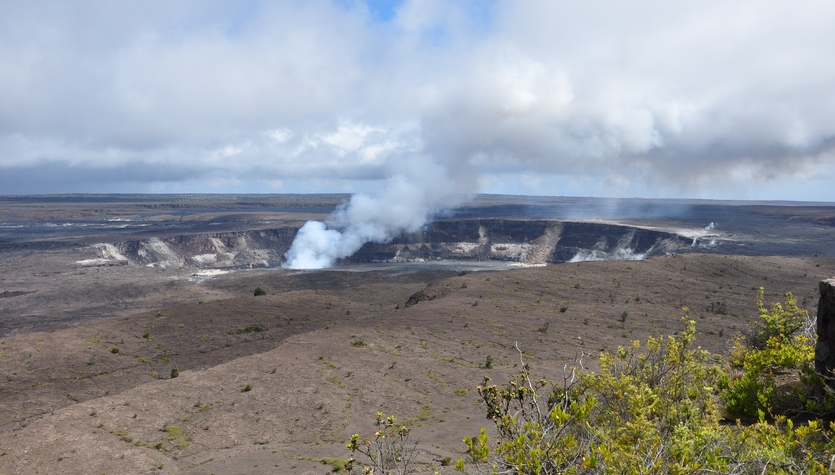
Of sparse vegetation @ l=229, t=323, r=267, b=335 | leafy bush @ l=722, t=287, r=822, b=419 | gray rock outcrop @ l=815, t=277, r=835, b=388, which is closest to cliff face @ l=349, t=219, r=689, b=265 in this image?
sparse vegetation @ l=229, t=323, r=267, b=335

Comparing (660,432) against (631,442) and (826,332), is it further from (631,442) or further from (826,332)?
(826,332)

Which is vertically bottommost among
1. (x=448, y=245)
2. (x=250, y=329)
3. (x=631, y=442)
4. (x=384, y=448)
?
(x=250, y=329)

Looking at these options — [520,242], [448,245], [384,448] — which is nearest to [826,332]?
[384,448]

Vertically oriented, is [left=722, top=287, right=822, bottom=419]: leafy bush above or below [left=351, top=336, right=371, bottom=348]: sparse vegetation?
above

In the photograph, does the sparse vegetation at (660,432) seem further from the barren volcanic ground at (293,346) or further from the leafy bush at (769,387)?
the barren volcanic ground at (293,346)

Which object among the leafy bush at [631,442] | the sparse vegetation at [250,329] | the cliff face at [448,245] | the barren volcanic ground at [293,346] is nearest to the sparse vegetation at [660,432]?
the leafy bush at [631,442]

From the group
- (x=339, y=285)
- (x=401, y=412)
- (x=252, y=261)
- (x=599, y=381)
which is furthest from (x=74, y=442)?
(x=252, y=261)

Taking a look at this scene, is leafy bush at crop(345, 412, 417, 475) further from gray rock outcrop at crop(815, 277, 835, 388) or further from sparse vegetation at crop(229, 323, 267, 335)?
sparse vegetation at crop(229, 323, 267, 335)
